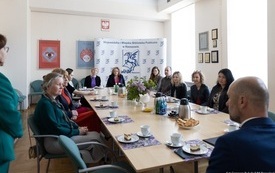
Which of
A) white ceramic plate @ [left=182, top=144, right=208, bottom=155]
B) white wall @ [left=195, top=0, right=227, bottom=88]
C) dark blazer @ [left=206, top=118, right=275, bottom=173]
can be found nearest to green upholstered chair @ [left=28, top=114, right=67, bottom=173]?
white ceramic plate @ [left=182, top=144, right=208, bottom=155]

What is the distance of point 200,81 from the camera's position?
3922 millimetres

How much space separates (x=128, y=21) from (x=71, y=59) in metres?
2.33

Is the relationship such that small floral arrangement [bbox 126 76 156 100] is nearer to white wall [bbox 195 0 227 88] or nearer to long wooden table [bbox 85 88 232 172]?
long wooden table [bbox 85 88 232 172]

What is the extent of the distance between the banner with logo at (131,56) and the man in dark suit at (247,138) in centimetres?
633

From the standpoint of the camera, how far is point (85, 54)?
7.21m

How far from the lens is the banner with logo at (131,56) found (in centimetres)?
718

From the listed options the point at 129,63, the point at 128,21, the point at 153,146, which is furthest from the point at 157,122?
the point at 128,21

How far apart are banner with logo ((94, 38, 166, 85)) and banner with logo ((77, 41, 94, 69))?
1.23 ft

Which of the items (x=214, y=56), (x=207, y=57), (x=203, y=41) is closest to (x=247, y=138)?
(x=214, y=56)

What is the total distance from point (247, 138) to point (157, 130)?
108 cm

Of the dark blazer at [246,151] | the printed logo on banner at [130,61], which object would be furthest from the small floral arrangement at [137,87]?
the printed logo on banner at [130,61]

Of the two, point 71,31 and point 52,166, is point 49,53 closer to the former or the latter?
point 71,31

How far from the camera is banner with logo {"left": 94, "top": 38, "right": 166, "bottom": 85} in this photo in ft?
23.5

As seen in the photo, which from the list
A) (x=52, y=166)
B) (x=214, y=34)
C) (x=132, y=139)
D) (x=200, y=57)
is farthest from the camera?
(x=200, y=57)
